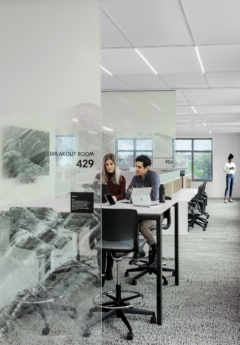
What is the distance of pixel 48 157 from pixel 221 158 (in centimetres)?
1540

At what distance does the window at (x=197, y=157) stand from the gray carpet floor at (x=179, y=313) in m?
11.2

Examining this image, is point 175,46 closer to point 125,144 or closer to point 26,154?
point 26,154

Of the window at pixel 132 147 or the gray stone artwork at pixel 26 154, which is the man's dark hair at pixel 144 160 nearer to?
the gray stone artwork at pixel 26 154

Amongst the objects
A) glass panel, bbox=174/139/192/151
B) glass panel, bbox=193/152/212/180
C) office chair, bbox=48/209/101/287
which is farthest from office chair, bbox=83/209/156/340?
glass panel, bbox=174/139/192/151

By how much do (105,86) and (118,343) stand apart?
5.51 metres

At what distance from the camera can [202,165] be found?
18219 mm

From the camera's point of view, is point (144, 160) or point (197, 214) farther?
point (197, 214)

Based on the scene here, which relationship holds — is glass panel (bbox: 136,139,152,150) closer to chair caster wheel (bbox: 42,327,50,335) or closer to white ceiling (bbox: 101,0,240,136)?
white ceiling (bbox: 101,0,240,136)

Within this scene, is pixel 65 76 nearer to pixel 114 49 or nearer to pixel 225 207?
pixel 114 49

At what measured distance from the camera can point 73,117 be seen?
3104 millimetres

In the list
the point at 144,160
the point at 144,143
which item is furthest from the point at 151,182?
the point at 144,143

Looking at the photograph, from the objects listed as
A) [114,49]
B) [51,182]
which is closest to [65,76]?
[51,182]

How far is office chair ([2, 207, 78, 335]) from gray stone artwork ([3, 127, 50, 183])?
0.80ft

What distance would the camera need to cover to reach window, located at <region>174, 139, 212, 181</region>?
59.6 ft
